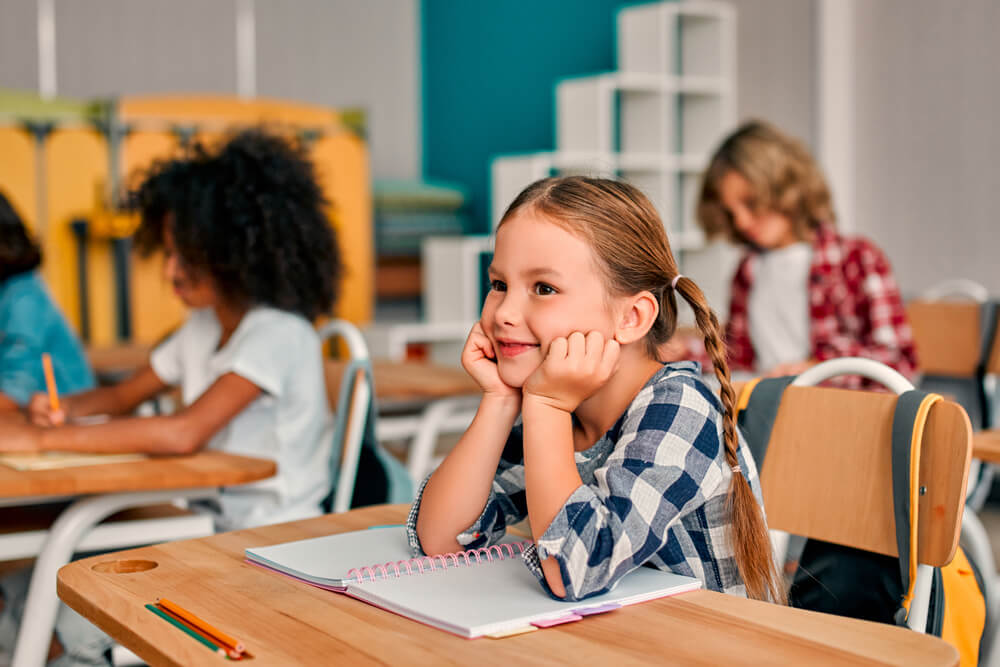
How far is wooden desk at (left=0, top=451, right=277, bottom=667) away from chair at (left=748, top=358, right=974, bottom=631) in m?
0.77

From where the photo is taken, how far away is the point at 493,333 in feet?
3.73

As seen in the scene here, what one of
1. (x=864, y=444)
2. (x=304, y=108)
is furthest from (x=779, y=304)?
(x=304, y=108)

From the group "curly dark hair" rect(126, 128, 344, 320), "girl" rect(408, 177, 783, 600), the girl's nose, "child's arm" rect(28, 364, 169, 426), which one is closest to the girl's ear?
"girl" rect(408, 177, 783, 600)

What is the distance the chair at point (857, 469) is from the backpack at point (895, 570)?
0.01 metres

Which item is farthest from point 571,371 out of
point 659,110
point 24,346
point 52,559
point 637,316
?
point 659,110

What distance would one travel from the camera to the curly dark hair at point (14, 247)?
2.55 meters

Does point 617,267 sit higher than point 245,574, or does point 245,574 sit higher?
point 617,267

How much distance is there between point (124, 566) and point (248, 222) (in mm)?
1093

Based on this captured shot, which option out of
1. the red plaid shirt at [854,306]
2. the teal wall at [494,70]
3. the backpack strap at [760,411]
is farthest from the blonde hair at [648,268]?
the teal wall at [494,70]

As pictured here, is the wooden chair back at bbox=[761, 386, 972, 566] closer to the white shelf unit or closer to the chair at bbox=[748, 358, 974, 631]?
the chair at bbox=[748, 358, 974, 631]

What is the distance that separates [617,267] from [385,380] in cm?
185

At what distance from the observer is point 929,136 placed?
169 inches

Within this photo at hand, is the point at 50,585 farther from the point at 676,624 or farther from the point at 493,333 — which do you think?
the point at 676,624

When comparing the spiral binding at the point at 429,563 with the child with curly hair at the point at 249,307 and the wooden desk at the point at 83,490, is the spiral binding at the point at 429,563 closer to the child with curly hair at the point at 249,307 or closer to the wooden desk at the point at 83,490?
the wooden desk at the point at 83,490
